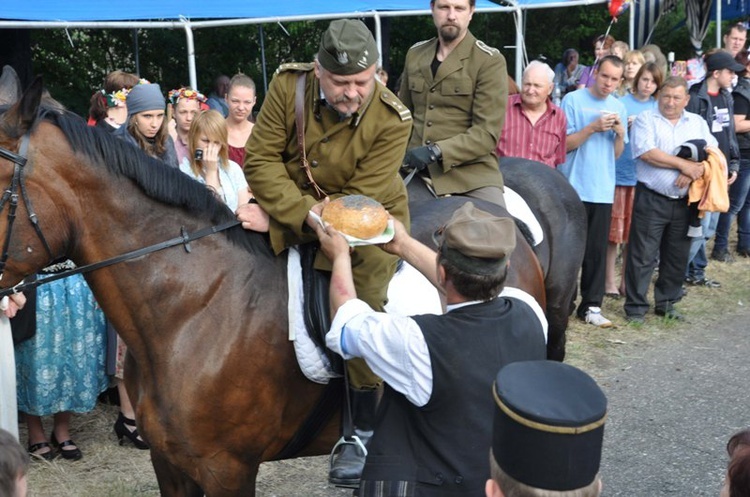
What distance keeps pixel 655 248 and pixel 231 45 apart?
10.2 m

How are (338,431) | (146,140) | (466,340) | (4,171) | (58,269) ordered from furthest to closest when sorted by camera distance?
(146,140) < (58,269) < (338,431) < (4,171) < (466,340)

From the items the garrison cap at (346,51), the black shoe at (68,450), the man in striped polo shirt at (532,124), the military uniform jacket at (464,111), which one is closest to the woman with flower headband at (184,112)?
the military uniform jacket at (464,111)

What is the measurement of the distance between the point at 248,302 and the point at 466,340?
113cm

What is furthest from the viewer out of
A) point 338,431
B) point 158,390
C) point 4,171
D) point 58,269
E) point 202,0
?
point 202,0

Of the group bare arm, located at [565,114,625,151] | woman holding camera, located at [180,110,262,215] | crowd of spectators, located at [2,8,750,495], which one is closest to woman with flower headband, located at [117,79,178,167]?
crowd of spectators, located at [2,8,750,495]

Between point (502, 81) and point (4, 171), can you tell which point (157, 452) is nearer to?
point (4, 171)

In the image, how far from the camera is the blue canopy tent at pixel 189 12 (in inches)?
305

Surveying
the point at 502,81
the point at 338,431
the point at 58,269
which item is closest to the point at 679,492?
the point at 338,431

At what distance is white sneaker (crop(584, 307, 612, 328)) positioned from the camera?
24.6 feet

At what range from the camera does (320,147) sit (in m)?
3.36

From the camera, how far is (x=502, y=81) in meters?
4.71

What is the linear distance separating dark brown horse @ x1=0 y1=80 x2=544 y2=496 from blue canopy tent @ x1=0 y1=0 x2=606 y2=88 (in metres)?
4.63

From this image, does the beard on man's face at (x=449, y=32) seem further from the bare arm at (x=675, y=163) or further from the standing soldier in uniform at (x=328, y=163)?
the bare arm at (x=675, y=163)

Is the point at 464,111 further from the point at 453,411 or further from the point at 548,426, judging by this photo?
the point at 548,426
